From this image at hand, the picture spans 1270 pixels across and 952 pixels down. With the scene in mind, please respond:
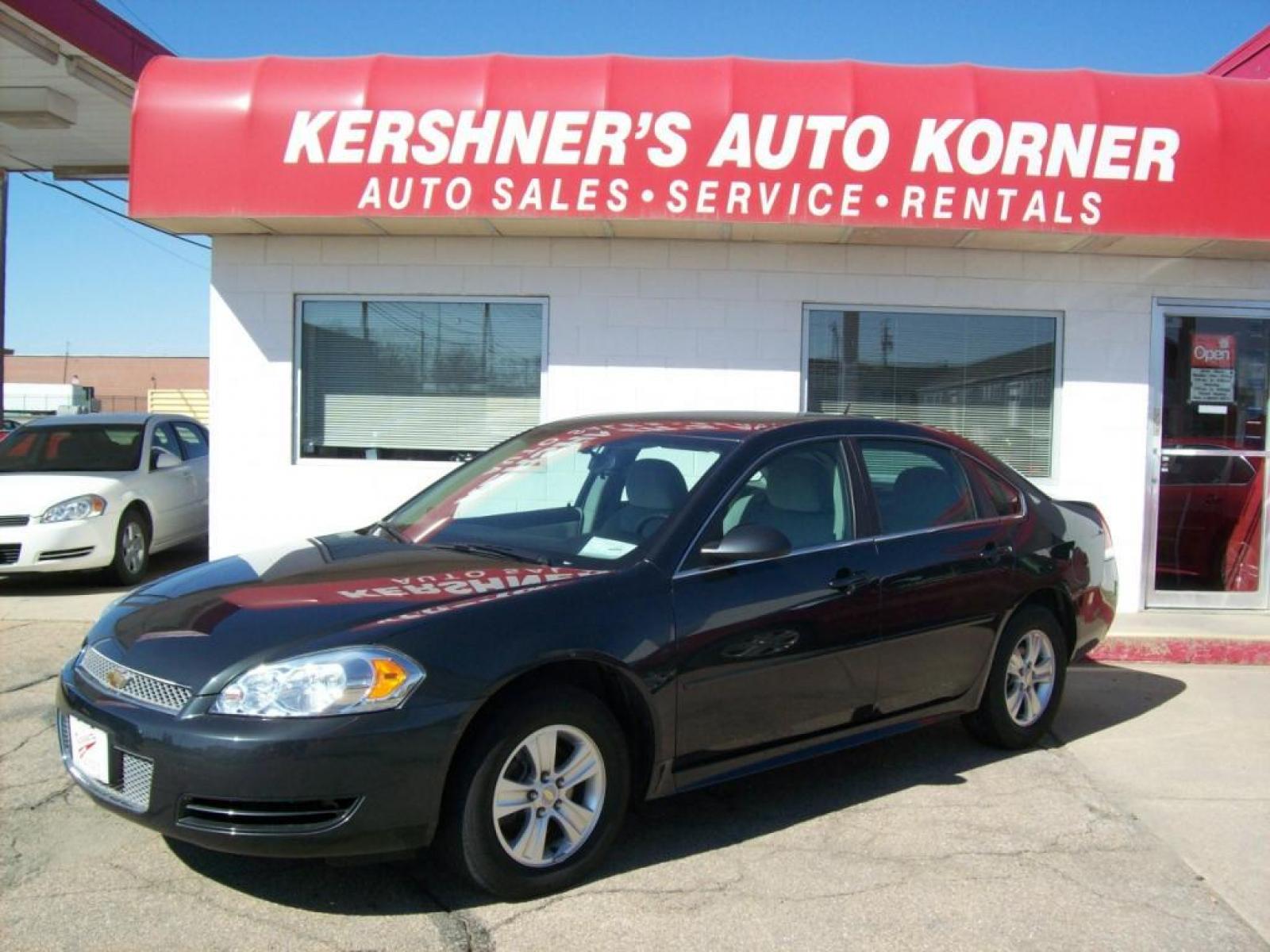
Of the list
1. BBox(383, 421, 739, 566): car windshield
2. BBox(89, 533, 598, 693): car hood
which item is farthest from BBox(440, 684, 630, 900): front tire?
BBox(383, 421, 739, 566): car windshield

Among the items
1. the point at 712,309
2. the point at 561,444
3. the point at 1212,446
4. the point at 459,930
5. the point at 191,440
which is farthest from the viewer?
the point at 191,440

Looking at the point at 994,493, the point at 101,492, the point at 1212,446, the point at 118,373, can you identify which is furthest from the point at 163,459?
the point at 118,373

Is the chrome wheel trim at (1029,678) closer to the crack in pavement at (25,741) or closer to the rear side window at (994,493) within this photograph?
the rear side window at (994,493)

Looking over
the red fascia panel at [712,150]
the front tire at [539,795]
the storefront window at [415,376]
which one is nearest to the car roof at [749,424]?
the front tire at [539,795]

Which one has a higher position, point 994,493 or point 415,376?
point 415,376

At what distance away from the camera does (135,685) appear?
3492mm

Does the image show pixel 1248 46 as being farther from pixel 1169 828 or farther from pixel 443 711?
pixel 443 711

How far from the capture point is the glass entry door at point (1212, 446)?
350 inches

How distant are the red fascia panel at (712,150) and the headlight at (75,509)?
2.82m

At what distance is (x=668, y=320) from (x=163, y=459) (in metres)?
5.42

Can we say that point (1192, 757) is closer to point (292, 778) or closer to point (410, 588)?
point (410, 588)

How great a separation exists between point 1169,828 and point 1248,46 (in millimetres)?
7839

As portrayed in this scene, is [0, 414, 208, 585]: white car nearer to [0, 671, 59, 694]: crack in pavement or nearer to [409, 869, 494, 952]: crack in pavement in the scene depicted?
[0, 671, 59, 694]: crack in pavement

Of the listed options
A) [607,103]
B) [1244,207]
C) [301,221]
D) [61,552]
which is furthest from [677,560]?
[61,552]
